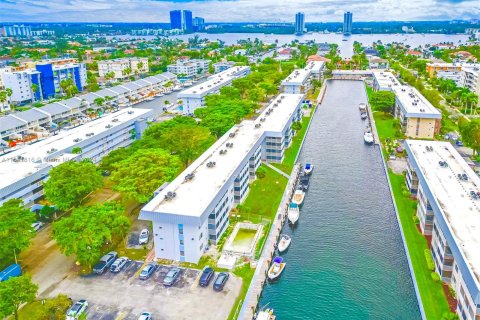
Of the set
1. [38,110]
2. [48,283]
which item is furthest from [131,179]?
[38,110]

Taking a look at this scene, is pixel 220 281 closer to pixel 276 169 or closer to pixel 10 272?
pixel 10 272

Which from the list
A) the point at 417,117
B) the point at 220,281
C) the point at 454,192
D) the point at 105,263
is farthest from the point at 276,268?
the point at 417,117

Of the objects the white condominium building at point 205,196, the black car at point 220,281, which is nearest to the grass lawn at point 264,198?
the white condominium building at point 205,196

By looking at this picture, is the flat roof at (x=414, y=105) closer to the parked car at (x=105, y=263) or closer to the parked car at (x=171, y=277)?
the parked car at (x=171, y=277)

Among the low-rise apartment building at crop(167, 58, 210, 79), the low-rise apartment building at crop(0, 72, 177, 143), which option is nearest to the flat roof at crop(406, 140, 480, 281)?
the low-rise apartment building at crop(0, 72, 177, 143)

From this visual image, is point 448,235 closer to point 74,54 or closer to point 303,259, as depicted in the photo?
point 303,259
